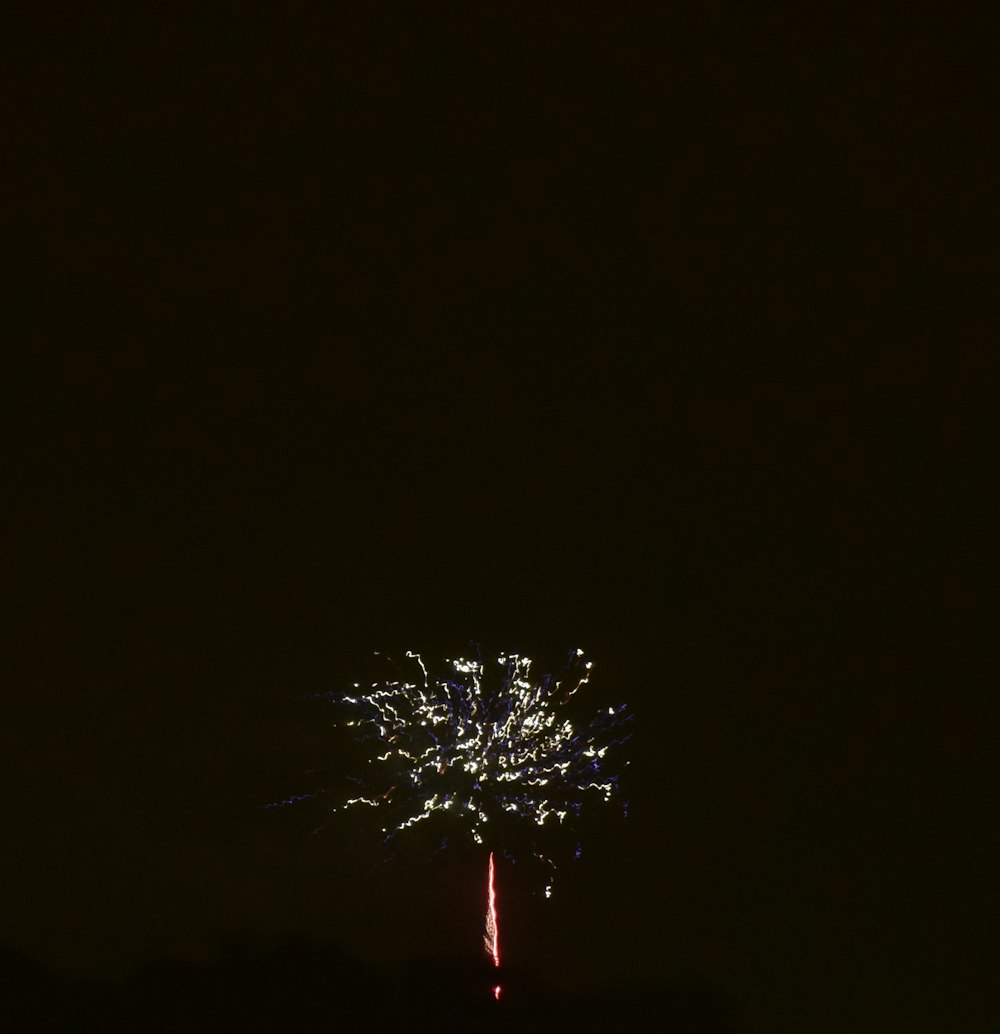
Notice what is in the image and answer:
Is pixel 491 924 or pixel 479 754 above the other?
pixel 479 754

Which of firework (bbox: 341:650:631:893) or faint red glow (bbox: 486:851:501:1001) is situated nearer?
faint red glow (bbox: 486:851:501:1001)

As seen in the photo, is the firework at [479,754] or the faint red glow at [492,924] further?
the firework at [479,754]

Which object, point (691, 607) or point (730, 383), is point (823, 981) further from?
point (730, 383)

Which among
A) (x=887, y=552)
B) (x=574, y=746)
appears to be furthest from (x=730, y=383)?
(x=574, y=746)

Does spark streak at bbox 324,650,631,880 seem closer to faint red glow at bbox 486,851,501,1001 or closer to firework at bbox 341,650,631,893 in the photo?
firework at bbox 341,650,631,893

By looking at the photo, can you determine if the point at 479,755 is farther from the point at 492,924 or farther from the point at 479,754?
the point at 492,924

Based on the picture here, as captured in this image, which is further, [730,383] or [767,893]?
[730,383]

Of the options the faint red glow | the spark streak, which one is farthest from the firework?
the faint red glow

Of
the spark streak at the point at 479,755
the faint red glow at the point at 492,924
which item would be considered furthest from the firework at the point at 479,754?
the faint red glow at the point at 492,924

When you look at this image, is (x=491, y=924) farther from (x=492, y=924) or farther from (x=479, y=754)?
(x=479, y=754)

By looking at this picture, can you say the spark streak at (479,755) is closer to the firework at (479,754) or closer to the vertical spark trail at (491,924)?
the firework at (479,754)

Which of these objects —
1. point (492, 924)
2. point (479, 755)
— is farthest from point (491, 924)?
point (479, 755)
